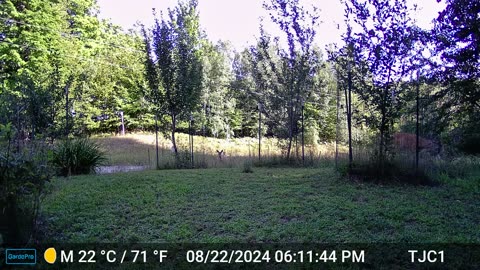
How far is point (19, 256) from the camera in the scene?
2.00m

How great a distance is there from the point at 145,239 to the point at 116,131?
19.4m

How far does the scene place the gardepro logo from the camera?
1.96m

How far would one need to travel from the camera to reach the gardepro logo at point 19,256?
77.3 inches

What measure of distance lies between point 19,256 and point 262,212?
2.03 meters

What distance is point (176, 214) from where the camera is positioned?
3088 millimetres

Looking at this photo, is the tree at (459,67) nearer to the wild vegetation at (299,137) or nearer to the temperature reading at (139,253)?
the wild vegetation at (299,137)

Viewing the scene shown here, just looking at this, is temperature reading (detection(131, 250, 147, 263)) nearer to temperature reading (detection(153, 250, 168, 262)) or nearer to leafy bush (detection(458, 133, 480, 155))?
temperature reading (detection(153, 250, 168, 262))

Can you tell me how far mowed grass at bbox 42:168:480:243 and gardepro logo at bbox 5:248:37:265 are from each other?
0.31 metres

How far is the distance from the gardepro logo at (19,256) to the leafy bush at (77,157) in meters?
4.26

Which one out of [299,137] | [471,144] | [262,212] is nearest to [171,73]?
[299,137]

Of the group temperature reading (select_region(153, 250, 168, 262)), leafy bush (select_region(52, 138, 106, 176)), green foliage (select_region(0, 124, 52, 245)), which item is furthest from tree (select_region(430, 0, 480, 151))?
leafy bush (select_region(52, 138, 106, 176))

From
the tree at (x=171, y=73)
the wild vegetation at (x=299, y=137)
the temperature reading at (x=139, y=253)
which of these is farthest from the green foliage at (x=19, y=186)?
the tree at (x=171, y=73)

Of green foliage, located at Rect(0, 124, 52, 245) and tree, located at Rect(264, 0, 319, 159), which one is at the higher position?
tree, located at Rect(264, 0, 319, 159)

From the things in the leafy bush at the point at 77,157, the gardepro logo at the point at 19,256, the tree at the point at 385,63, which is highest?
the tree at the point at 385,63
